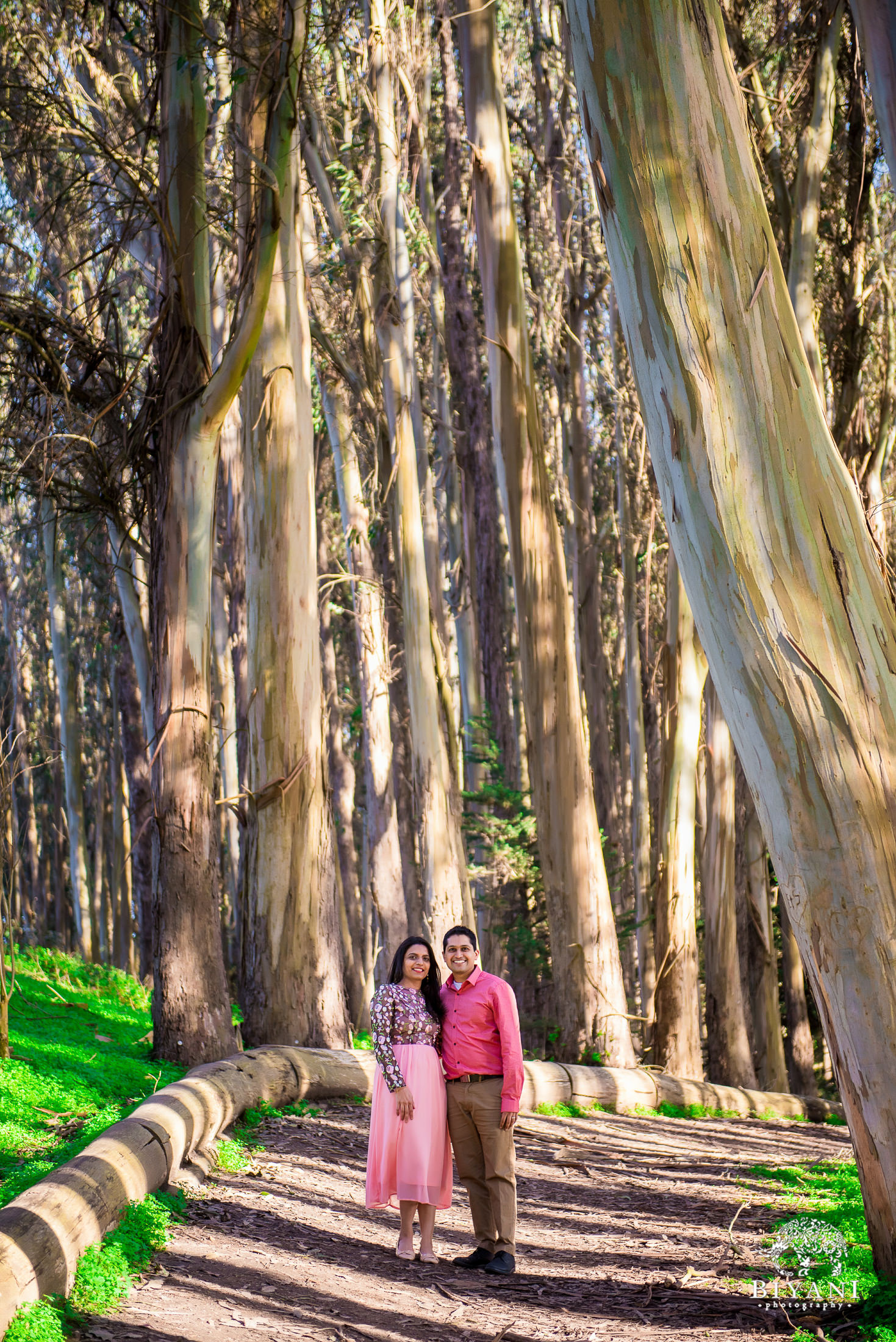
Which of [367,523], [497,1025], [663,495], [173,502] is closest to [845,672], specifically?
[663,495]

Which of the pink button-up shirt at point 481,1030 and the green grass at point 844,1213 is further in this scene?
the pink button-up shirt at point 481,1030

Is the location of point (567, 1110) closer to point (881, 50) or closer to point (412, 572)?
point (412, 572)

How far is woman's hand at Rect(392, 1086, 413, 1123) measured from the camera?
4613 millimetres

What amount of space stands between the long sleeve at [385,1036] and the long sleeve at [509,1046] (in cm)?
42

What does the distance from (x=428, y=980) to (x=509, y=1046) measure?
0.47 meters

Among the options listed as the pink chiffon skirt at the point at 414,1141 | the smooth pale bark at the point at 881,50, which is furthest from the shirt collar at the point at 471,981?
the smooth pale bark at the point at 881,50

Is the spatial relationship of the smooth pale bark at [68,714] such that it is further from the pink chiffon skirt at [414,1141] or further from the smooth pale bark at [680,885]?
the pink chiffon skirt at [414,1141]

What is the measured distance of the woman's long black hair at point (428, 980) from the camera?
15.9ft

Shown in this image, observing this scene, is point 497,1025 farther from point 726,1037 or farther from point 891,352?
point 891,352

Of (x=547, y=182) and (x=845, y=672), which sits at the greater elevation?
(x=547, y=182)

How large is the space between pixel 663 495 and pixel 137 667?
35.8ft

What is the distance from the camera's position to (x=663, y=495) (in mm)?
3820

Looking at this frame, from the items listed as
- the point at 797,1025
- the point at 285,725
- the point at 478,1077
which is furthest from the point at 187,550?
the point at 797,1025

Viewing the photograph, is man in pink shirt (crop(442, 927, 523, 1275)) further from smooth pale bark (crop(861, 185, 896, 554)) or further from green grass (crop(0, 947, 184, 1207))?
smooth pale bark (crop(861, 185, 896, 554))
